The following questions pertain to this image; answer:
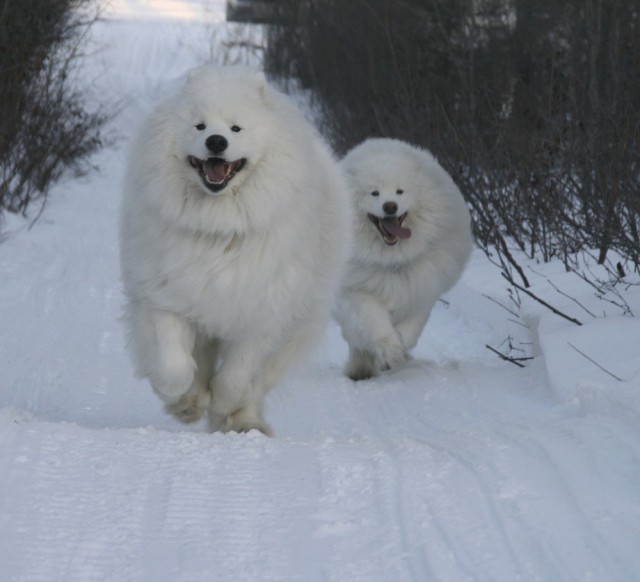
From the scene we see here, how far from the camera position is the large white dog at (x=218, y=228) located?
466 cm

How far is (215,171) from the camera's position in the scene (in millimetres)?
4637

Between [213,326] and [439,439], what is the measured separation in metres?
1.06

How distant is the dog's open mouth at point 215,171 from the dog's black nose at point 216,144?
0.07 metres

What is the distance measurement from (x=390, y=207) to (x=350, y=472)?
11.0 feet

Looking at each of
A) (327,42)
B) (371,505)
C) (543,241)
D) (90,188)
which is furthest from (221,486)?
(327,42)

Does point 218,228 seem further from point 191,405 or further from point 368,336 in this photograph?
point 368,336

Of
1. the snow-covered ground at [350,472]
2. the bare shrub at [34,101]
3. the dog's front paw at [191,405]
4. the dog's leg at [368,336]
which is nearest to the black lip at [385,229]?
the dog's leg at [368,336]

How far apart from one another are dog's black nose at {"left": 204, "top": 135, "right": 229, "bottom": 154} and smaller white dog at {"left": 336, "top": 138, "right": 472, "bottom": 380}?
2621 millimetres

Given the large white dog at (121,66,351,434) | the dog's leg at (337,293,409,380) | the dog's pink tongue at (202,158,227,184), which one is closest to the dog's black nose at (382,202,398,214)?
the dog's leg at (337,293,409,380)

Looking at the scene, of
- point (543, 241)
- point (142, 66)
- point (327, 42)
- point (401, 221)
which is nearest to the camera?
point (401, 221)

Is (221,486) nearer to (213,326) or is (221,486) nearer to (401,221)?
(213,326)

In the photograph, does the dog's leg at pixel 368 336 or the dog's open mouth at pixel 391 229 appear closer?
the dog's leg at pixel 368 336

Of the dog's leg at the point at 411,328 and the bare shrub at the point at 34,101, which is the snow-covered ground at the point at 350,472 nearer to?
the dog's leg at the point at 411,328

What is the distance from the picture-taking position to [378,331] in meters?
6.95
